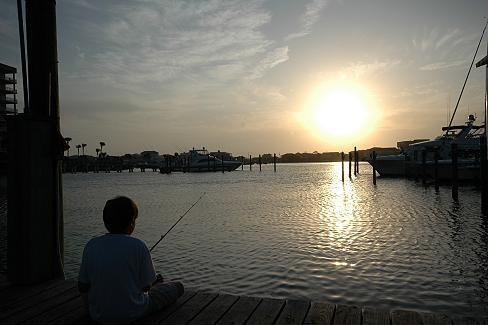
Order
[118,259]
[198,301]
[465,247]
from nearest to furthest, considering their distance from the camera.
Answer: [118,259] → [198,301] → [465,247]

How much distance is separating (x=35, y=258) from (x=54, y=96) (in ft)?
7.29

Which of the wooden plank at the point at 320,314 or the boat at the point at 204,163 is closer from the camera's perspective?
the wooden plank at the point at 320,314

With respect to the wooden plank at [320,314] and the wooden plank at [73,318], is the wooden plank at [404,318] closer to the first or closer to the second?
the wooden plank at [320,314]

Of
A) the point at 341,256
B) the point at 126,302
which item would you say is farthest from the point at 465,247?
the point at 126,302

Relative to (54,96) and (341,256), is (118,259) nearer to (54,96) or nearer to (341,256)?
(54,96)

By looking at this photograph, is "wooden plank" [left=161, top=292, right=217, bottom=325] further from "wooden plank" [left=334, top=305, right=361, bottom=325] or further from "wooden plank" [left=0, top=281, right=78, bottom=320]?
"wooden plank" [left=0, top=281, right=78, bottom=320]

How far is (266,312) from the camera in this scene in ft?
13.4

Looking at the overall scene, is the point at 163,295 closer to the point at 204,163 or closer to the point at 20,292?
the point at 20,292

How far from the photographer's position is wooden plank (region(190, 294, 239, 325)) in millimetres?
3877

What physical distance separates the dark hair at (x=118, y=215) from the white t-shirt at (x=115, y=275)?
0.07m

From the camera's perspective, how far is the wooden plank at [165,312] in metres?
3.79

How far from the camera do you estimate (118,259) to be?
3.40m

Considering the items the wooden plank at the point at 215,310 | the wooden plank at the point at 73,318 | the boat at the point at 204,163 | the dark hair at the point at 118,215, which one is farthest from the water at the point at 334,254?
the boat at the point at 204,163

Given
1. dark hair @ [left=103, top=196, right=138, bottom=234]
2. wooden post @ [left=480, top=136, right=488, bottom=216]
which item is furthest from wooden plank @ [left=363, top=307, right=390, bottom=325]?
wooden post @ [left=480, top=136, right=488, bottom=216]
